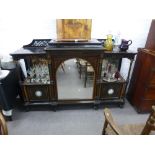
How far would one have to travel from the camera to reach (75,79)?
168cm

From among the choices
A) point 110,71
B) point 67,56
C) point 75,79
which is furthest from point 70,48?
point 110,71

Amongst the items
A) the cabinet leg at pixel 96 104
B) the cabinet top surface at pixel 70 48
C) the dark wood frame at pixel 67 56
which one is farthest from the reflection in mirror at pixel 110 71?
Answer: the cabinet leg at pixel 96 104

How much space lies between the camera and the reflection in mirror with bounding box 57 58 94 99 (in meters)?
1.54

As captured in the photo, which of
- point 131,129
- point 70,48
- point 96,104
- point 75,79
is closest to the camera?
point 131,129

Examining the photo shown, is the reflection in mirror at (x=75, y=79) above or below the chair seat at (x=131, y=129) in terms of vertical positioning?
above

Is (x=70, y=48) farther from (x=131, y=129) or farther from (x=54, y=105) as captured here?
(x=131, y=129)

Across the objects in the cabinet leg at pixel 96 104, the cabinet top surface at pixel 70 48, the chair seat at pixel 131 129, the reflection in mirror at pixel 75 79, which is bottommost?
the cabinet leg at pixel 96 104

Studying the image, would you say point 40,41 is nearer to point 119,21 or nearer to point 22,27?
point 22,27

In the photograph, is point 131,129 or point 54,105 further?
point 54,105

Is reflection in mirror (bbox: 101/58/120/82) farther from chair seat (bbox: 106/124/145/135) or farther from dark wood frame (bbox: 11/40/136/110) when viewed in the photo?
chair seat (bbox: 106/124/145/135)

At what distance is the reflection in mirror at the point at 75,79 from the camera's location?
154cm

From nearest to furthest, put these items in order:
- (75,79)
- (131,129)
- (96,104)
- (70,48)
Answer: (131,129)
(70,48)
(75,79)
(96,104)

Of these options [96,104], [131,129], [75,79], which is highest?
[75,79]

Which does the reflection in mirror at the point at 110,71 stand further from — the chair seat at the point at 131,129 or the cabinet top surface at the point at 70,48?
the chair seat at the point at 131,129
